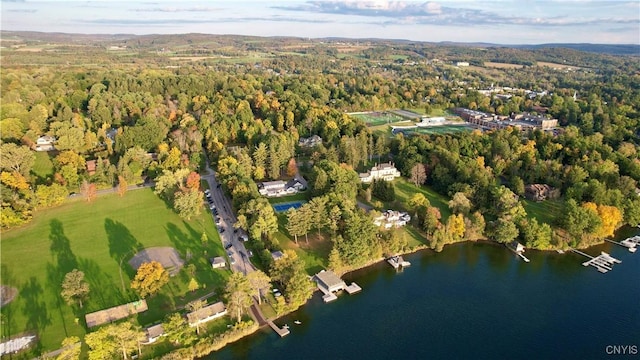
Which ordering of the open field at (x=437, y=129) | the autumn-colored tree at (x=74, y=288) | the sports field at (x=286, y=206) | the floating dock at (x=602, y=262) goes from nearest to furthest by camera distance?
the autumn-colored tree at (x=74, y=288)
the floating dock at (x=602, y=262)
the sports field at (x=286, y=206)
the open field at (x=437, y=129)

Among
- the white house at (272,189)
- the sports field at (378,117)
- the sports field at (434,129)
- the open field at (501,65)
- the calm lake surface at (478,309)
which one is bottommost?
the calm lake surface at (478,309)

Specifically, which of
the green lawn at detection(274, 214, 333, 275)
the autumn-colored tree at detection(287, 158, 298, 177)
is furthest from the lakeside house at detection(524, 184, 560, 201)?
the autumn-colored tree at detection(287, 158, 298, 177)

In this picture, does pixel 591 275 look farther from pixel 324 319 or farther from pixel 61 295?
pixel 61 295

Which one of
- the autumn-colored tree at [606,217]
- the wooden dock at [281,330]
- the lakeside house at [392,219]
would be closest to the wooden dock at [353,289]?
the wooden dock at [281,330]

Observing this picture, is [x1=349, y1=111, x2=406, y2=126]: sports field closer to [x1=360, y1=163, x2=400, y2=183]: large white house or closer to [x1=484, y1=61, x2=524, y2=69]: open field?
[x1=360, y1=163, x2=400, y2=183]: large white house

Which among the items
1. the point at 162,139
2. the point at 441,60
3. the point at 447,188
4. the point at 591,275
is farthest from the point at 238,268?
the point at 441,60

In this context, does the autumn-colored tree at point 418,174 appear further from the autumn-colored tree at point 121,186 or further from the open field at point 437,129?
the autumn-colored tree at point 121,186
